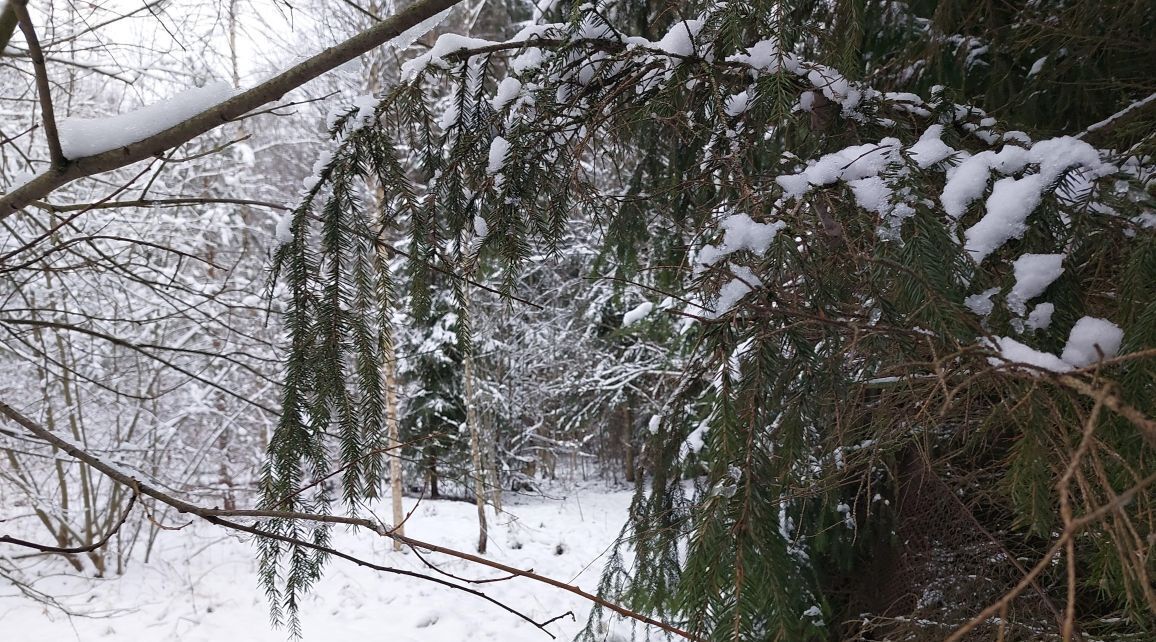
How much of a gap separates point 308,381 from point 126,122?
0.62 metres

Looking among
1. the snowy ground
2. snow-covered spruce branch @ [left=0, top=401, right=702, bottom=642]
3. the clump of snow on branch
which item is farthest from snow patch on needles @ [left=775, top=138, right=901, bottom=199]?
the snowy ground

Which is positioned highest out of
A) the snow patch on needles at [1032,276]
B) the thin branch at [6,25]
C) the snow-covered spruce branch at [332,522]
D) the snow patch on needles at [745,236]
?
the thin branch at [6,25]

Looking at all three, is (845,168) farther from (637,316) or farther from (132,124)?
(637,316)

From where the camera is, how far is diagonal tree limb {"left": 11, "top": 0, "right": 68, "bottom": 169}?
0.83 m

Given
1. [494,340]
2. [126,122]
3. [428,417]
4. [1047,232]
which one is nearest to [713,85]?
[1047,232]

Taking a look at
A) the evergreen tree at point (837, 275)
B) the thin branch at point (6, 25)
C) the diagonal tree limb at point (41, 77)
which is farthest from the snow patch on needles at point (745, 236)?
the thin branch at point (6, 25)

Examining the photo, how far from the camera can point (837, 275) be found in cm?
119

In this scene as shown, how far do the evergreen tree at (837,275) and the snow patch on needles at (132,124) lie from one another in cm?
36

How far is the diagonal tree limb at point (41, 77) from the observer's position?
828mm

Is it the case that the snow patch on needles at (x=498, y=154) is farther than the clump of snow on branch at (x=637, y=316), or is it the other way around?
the clump of snow on branch at (x=637, y=316)

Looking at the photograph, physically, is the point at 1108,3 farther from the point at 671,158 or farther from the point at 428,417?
the point at 428,417

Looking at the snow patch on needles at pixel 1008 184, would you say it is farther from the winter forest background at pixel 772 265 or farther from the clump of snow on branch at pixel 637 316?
the clump of snow on branch at pixel 637 316

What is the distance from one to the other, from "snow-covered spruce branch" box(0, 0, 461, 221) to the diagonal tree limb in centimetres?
3

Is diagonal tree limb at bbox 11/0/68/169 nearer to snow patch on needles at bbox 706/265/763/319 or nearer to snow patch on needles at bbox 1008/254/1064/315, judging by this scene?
snow patch on needles at bbox 706/265/763/319
